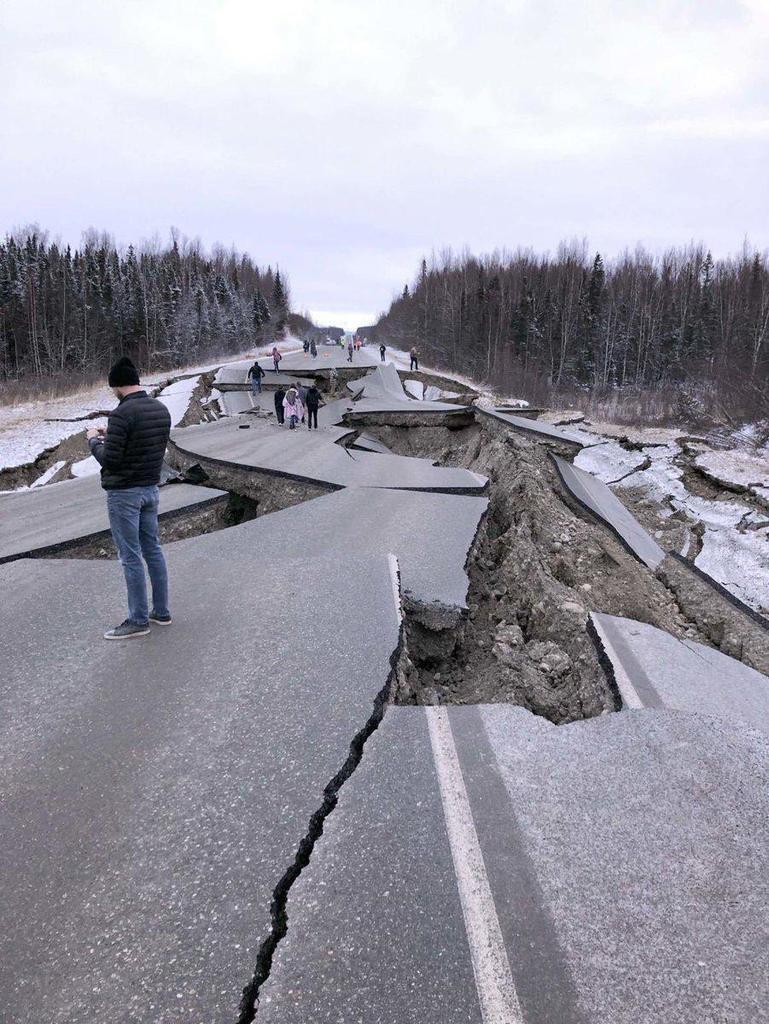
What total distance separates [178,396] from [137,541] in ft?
68.0

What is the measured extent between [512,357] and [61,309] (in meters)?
43.7

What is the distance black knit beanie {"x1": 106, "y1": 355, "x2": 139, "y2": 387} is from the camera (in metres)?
3.81

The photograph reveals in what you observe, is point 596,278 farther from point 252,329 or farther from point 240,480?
point 240,480

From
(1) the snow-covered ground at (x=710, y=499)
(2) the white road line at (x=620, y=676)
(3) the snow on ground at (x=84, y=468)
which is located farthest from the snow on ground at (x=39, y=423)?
(2) the white road line at (x=620, y=676)

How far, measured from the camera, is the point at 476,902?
2.09 m

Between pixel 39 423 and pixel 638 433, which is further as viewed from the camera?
pixel 39 423

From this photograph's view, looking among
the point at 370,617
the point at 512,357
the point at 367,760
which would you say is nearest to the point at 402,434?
the point at 370,617

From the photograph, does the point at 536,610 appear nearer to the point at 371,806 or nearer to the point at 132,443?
the point at 371,806

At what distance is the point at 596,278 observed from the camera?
198 ft

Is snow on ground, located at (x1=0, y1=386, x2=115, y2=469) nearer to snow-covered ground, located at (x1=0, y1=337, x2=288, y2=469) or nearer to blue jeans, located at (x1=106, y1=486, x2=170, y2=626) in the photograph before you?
snow-covered ground, located at (x1=0, y1=337, x2=288, y2=469)

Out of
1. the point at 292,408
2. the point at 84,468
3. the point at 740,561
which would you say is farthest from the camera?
the point at 292,408

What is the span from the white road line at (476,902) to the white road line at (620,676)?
1.25 meters

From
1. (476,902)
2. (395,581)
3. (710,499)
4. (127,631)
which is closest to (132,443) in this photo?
(127,631)

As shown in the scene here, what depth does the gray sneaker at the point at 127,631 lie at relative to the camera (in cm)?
402
